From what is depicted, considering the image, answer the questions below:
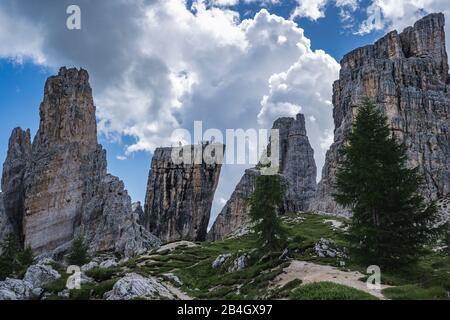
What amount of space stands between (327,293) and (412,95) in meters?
98.4

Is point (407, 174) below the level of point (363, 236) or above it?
above

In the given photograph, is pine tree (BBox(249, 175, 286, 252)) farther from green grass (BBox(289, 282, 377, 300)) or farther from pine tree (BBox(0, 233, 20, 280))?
pine tree (BBox(0, 233, 20, 280))

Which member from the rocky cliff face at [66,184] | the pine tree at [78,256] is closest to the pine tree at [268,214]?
the pine tree at [78,256]

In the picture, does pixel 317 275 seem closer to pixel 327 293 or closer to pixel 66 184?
pixel 327 293

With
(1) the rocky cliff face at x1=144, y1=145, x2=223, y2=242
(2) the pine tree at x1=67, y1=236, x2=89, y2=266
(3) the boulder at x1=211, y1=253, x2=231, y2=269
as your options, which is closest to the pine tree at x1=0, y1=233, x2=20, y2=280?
(2) the pine tree at x1=67, y1=236, x2=89, y2=266

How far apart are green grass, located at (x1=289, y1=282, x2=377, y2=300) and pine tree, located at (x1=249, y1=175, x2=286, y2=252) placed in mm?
20186

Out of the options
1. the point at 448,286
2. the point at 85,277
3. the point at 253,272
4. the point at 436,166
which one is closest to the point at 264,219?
the point at 253,272

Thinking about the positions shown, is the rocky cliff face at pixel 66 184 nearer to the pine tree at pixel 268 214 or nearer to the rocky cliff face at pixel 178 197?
the rocky cliff face at pixel 178 197

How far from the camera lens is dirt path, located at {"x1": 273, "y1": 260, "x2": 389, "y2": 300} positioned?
24.1 meters

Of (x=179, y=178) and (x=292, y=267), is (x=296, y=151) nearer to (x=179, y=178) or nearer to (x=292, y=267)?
(x=179, y=178)

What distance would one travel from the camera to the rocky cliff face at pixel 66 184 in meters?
104

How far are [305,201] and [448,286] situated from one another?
114351 mm

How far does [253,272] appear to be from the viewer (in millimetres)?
32219
